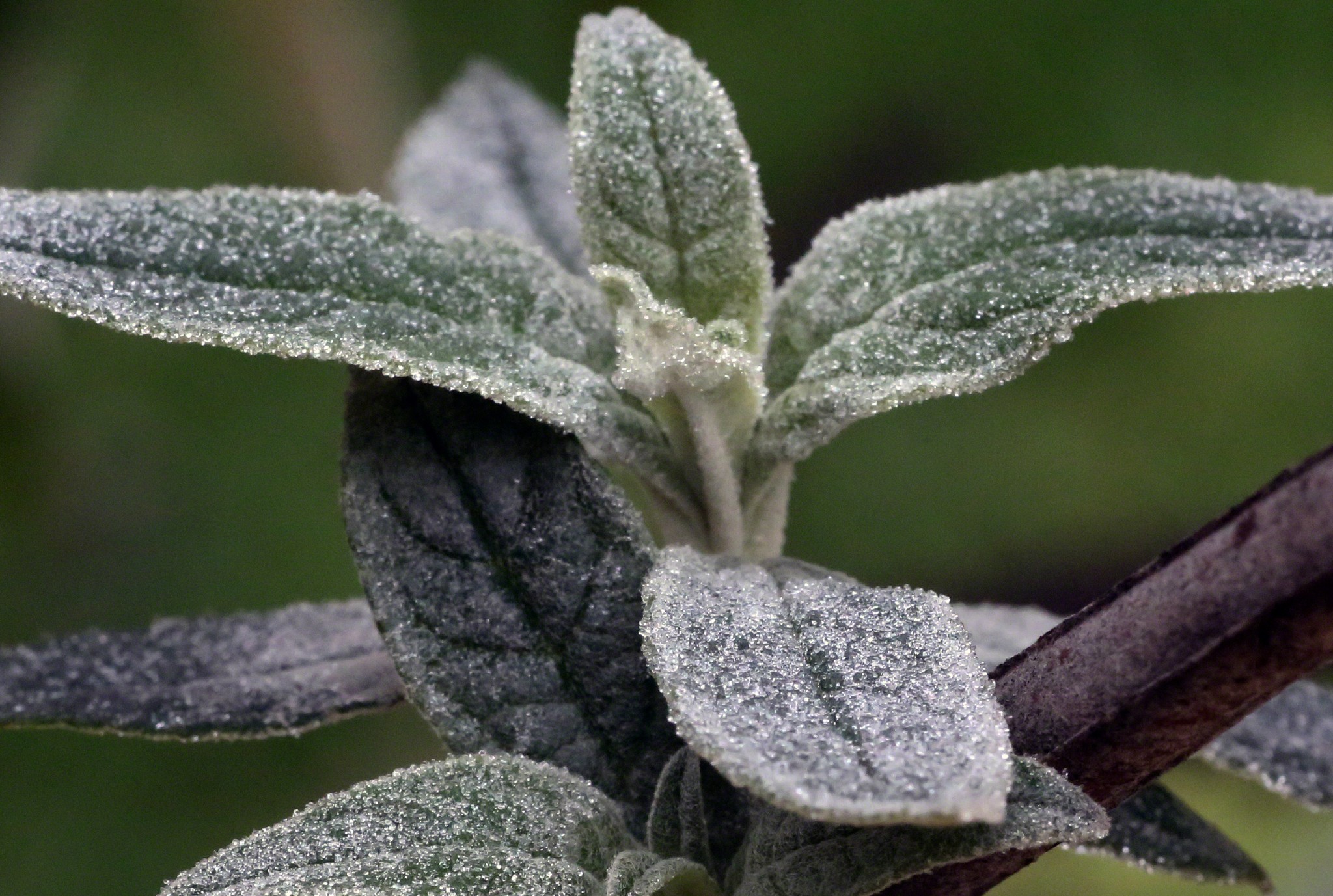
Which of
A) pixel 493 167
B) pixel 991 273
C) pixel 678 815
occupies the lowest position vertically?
pixel 678 815

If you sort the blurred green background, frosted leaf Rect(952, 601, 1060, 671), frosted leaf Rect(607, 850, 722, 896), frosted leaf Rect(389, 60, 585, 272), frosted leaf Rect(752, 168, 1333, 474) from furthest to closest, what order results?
the blurred green background
frosted leaf Rect(389, 60, 585, 272)
frosted leaf Rect(952, 601, 1060, 671)
frosted leaf Rect(752, 168, 1333, 474)
frosted leaf Rect(607, 850, 722, 896)

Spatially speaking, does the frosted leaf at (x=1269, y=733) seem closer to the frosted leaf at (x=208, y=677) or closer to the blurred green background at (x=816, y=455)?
the frosted leaf at (x=208, y=677)

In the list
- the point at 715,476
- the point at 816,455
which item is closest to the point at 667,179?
the point at 715,476

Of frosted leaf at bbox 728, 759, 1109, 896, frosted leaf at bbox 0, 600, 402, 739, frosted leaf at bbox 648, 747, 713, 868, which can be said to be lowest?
frosted leaf at bbox 728, 759, 1109, 896

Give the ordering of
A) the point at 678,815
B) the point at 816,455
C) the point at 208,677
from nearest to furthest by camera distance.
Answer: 1. the point at 678,815
2. the point at 208,677
3. the point at 816,455

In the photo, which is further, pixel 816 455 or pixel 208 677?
pixel 816 455

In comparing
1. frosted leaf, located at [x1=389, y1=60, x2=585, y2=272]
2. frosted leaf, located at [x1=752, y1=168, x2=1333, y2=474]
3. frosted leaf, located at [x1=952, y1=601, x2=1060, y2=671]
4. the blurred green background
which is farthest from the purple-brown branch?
the blurred green background

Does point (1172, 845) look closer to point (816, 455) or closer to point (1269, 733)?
point (1269, 733)

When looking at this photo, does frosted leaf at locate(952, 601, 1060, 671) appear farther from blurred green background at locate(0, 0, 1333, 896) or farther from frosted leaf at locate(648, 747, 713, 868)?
blurred green background at locate(0, 0, 1333, 896)
